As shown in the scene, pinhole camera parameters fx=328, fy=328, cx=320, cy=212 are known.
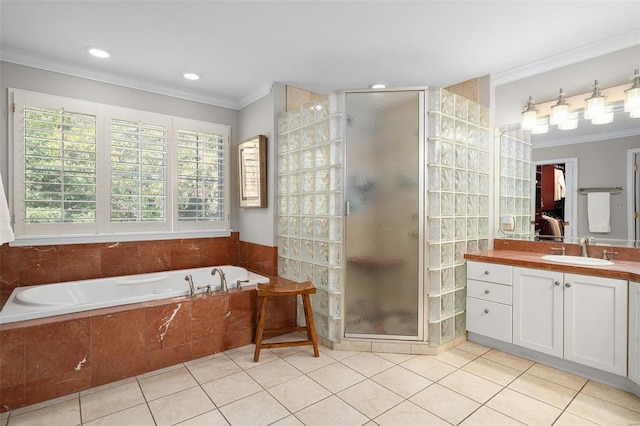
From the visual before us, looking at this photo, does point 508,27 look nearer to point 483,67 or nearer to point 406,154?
point 483,67

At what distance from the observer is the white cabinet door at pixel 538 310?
237 centimetres

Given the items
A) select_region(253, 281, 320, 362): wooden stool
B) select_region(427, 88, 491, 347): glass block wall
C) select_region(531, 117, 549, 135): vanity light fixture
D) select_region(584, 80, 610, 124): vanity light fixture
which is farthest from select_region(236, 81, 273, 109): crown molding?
select_region(584, 80, 610, 124): vanity light fixture

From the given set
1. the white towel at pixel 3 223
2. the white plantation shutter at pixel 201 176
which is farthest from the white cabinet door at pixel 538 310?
the white towel at pixel 3 223

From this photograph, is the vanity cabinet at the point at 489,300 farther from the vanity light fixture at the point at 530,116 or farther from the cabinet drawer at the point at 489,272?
the vanity light fixture at the point at 530,116

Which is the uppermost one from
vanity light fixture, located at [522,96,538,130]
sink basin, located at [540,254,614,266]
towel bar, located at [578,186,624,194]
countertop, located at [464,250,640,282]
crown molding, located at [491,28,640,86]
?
crown molding, located at [491,28,640,86]

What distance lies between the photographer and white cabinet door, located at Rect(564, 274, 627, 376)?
6.88 feet

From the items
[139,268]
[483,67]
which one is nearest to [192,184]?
[139,268]

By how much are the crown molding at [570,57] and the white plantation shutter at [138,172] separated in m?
3.45

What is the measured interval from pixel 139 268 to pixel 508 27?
3852 millimetres

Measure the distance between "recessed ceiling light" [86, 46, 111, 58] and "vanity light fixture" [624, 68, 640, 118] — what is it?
404 centimetres

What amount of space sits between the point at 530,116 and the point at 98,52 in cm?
372

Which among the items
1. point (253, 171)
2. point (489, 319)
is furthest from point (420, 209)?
point (253, 171)

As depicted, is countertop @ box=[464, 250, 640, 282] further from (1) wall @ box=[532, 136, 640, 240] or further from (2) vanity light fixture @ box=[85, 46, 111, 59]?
(2) vanity light fixture @ box=[85, 46, 111, 59]

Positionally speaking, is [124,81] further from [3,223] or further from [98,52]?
[3,223]
